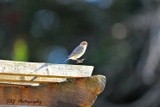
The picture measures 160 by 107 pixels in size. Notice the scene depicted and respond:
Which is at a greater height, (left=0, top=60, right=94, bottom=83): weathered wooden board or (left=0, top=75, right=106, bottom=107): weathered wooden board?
(left=0, top=60, right=94, bottom=83): weathered wooden board

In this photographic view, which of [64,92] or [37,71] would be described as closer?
[37,71]

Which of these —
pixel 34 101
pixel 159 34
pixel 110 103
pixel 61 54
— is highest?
pixel 34 101

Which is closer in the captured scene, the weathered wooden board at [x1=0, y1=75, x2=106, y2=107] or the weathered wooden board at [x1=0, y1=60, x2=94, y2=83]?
the weathered wooden board at [x1=0, y1=60, x2=94, y2=83]

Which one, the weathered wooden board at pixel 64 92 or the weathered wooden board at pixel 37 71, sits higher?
the weathered wooden board at pixel 37 71

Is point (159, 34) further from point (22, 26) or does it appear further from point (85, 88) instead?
point (85, 88)

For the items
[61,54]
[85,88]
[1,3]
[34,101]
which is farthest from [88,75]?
[1,3]
